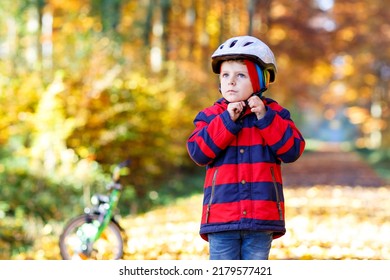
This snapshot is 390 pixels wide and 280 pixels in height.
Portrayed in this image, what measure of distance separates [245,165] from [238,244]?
0.28 m

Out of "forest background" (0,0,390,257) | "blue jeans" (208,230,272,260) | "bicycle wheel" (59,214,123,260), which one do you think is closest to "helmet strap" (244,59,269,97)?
"blue jeans" (208,230,272,260)

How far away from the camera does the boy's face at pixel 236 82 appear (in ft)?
7.95

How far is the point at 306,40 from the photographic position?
17.2 metres

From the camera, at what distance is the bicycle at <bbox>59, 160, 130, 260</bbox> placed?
3875 millimetres

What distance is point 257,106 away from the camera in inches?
93.7

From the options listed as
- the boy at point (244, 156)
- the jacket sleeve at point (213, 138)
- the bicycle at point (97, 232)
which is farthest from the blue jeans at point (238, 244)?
the bicycle at point (97, 232)

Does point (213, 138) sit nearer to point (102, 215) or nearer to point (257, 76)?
point (257, 76)

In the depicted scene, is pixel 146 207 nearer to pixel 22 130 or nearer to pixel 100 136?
pixel 100 136

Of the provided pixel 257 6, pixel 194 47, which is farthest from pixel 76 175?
pixel 257 6

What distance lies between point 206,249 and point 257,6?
11816mm

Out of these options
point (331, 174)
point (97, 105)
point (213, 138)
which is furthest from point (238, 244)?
point (331, 174)

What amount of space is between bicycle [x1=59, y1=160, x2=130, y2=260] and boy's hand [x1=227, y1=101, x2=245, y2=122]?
150cm

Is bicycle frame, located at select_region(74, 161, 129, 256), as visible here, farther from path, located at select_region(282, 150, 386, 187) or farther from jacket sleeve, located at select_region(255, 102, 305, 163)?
path, located at select_region(282, 150, 386, 187)

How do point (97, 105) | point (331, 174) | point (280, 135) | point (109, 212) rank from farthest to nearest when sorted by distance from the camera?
point (331, 174), point (97, 105), point (109, 212), point (280, 135)
